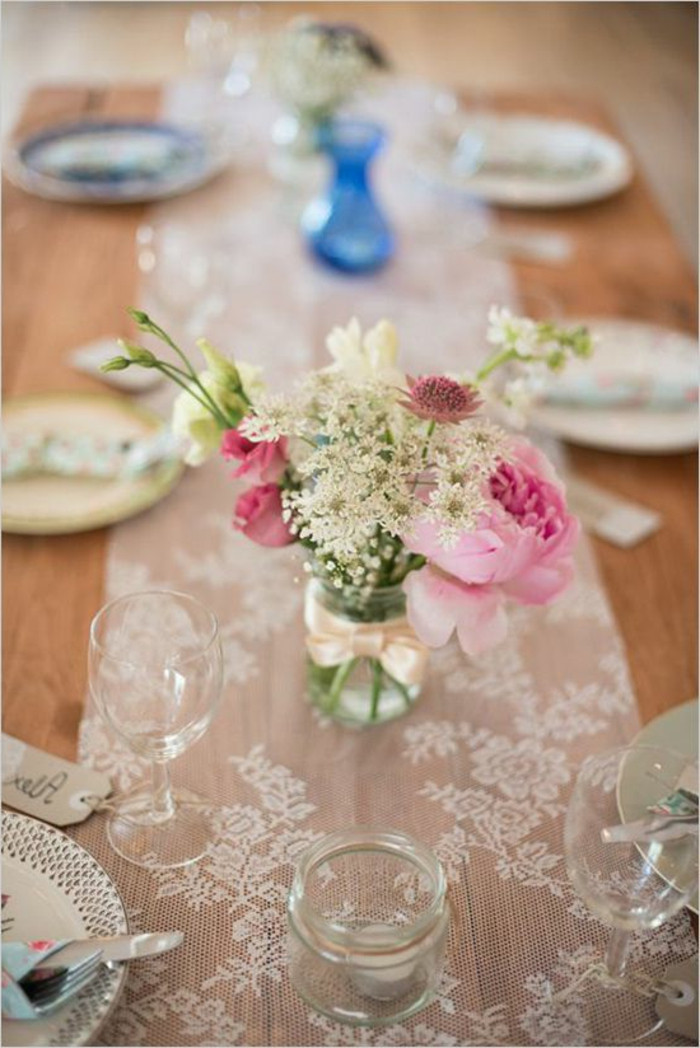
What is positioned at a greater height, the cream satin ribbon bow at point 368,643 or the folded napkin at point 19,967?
the cream satin ribbon bow at point 368,643

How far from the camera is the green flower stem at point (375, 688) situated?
1.12 m

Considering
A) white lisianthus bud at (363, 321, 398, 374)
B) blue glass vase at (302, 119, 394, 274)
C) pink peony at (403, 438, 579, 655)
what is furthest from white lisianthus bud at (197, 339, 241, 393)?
blue glass vase at (302, 119, 394, 274)

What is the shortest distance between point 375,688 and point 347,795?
4.3 inches

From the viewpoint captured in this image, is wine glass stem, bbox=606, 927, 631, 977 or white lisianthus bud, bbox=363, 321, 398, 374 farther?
white lisianthus bud, bbox=363, 321, 398, 374

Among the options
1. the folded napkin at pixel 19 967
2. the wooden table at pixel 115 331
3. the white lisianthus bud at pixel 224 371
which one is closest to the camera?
the folded napkin at pixel 19 967

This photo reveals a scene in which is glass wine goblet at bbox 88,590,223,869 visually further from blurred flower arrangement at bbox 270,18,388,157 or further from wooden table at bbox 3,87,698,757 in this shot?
blurred flower arrangement at bbox 270,18,388,157

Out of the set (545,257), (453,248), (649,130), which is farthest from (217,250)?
(649,130)

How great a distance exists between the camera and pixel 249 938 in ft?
3.04

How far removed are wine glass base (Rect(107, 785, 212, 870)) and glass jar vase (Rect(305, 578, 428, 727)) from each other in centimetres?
16

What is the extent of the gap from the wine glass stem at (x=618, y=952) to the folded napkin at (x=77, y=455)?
77 cm

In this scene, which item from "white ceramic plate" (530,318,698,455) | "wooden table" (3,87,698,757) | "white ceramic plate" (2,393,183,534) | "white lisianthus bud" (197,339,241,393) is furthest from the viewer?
"white ceramic plate" (530,318,698,455)

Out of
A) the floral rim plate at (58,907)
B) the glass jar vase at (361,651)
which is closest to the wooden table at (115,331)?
the floral rim plate at (58,907)

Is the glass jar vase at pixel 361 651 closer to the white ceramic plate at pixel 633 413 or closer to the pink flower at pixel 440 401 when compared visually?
the pink flower at pixel 440 401

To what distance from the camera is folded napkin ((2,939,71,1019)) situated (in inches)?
32.4
